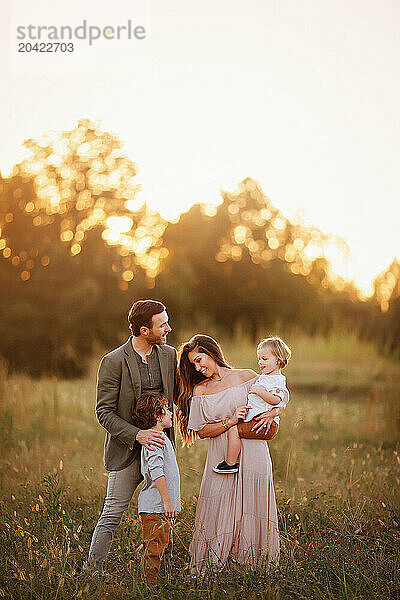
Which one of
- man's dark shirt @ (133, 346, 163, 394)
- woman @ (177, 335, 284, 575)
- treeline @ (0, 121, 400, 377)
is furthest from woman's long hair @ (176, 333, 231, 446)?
treeline @ (0, 121, 400, 377)

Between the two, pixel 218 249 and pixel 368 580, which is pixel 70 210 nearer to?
pixel 218 249

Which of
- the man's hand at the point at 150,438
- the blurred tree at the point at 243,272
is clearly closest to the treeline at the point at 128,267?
the blurred tree at the point at 243,272

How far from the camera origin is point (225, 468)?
3.55 m

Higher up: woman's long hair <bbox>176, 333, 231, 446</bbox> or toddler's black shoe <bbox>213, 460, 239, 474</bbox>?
woman's long hair <bbox>176, 333, 231, 446</bbox>

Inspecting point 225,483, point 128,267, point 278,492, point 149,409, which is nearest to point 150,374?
point 149,409

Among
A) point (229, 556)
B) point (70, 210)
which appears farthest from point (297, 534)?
point (70, 210)

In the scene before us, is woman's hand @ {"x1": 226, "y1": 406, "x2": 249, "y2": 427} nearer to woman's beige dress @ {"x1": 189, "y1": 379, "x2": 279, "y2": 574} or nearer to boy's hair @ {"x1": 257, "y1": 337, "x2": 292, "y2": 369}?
woman's beige dress @ {"x1": 189, "y1": 379, "x2": 279, "y2": 574}

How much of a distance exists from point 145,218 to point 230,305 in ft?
5.18

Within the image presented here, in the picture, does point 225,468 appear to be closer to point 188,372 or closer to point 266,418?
point 266,418

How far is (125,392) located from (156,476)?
1.44ft

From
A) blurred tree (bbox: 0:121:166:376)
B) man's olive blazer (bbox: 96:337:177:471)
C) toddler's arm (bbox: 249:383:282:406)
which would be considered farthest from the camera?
blurred tree (bbox: 0:121:166:376)

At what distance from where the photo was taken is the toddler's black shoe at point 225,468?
3520 mm

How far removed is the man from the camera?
354 cm

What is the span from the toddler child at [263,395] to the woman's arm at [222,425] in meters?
0.03
